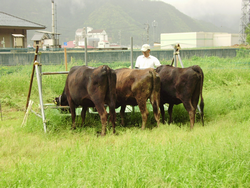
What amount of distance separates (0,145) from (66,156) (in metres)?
1.74

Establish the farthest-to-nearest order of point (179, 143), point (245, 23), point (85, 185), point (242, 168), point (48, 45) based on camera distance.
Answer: point (245, 23) < point (48, 45) < point (179, 143) < point (242, 168) < point (85, 185)

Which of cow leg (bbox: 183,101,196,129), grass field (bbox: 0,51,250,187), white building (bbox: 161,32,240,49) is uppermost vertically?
white building (bbox: 161,32,240,49)

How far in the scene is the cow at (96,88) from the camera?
6328mm

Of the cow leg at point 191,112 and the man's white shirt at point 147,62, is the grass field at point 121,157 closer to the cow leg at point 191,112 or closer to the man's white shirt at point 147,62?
the cow leg at point 191,112

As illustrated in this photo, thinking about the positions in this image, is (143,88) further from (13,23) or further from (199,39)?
(199,39)

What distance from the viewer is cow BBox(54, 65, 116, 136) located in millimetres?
6328

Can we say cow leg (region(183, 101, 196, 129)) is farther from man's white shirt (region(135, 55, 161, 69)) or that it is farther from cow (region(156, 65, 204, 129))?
man's white shirt (region(135, 55, 161, 69))

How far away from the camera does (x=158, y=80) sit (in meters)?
6.75

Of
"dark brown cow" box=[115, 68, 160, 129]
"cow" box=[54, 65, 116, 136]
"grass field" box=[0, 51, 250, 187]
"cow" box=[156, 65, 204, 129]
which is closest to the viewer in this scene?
"grass field" box=[0, 51, 250, 187]

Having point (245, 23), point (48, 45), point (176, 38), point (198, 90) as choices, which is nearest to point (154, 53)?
point (198, 90)

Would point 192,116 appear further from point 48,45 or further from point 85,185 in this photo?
point 48,45

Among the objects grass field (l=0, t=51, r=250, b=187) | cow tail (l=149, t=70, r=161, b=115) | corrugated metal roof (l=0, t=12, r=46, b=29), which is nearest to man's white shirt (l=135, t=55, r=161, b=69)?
cow tail (l=149, t=70, r=161, b=115)

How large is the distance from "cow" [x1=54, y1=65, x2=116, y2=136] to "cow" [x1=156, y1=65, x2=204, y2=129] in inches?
54.8

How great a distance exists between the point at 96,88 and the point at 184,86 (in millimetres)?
2003
